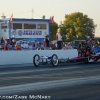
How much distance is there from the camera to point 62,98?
11.2 m

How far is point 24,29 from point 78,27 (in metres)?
47.7

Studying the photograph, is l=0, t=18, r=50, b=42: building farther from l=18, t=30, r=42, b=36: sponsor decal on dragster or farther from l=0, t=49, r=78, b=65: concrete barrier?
l=0, t=49, r=78, b=65: concrete barrier

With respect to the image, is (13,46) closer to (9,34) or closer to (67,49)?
(67,49)

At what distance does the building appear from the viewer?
40747 mm

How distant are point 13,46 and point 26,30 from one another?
13.1 m

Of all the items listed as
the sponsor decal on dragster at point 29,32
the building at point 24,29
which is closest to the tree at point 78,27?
the building at point 24,29

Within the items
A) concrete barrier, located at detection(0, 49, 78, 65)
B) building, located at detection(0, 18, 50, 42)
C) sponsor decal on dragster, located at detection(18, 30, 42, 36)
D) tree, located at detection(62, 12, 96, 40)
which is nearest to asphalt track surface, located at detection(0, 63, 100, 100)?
concrete barrier, located at detection(0, 49, 78, 65)

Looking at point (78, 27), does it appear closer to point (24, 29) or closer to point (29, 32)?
point (29, 32)

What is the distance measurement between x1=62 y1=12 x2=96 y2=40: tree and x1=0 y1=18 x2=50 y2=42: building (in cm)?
4218

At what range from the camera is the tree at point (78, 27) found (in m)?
87.4

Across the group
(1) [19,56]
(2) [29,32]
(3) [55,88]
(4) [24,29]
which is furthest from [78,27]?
(3) [55,88]

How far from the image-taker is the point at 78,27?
88.8 metres

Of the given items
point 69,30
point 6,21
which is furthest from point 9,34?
point 69,30

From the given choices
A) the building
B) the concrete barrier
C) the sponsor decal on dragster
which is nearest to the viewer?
the concrete barrier
